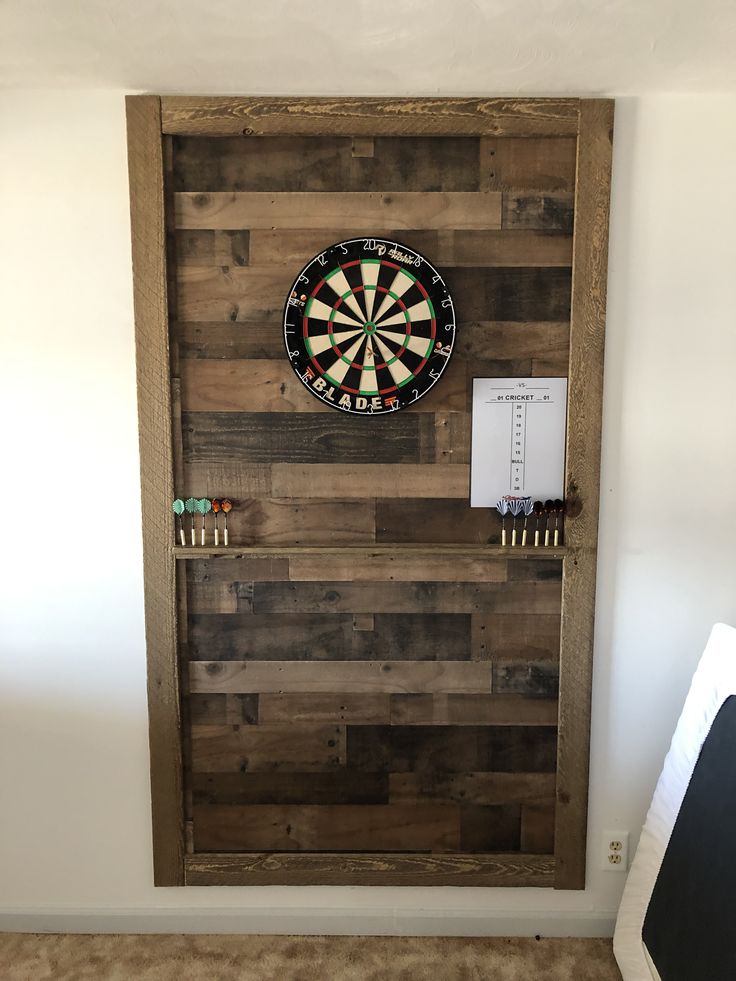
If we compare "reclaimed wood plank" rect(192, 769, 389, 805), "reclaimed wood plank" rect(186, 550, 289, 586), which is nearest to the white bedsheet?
"reclaimed wood plank" rect(192, 769, 389, 805)

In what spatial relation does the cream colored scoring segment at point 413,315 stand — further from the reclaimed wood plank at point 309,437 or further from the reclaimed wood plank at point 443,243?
the reclaimed wood plank at point 309,437

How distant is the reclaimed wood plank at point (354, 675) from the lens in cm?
206

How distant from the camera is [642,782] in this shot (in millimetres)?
2090

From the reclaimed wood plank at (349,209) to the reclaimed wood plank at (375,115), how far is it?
0.16 metres

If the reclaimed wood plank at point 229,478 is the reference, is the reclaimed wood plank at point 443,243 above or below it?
above

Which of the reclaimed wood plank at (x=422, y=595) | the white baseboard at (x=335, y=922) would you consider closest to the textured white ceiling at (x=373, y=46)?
the reclaimed wood plank at (x=422, y=595)

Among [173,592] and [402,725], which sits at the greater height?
[173,592]

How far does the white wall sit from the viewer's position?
1910mm

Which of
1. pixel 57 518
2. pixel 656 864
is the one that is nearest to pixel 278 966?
pixel 656 864

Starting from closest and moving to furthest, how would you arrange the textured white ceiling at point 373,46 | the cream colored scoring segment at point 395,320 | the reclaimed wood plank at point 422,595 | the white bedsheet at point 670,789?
the textured white ceiling at point 373,46
the white bedsheet at point 670,789
the cream colored scoring segment at point 395,320
the reclaimed wood plank at point 422,595

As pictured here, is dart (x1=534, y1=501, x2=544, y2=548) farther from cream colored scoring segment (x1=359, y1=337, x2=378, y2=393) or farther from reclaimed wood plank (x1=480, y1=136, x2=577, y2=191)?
reclaimed wood plank (x1=480, y1=136, x2=577, y2=191)

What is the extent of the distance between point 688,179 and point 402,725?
1737 millimetres

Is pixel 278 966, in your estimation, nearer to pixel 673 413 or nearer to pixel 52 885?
pixel 52 885

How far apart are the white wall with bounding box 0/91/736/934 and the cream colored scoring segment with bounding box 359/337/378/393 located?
0.66 m
